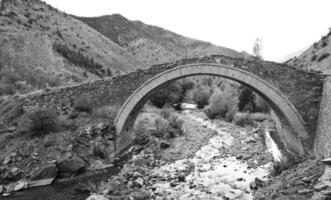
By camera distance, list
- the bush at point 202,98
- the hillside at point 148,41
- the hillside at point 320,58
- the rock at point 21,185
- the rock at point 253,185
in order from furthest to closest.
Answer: the hillside at point 148,41 < the bush at point 202,98 < the hillside at point 320,58 < the rock at point 21,185 < the rock at point 253,185

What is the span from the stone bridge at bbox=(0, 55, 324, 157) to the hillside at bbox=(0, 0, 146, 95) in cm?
602

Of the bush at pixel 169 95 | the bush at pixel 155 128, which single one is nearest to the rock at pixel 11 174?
the bush at pixel 155 128

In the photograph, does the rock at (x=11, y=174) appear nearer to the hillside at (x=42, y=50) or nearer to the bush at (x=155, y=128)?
the bush at (x=155, y=128)

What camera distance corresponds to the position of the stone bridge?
32.7 feet

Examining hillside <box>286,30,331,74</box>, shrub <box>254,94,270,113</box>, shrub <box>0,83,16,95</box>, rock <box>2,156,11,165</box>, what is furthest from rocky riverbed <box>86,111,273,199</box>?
shrub <box>0,83,16,95</box>

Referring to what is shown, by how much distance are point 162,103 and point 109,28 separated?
47.2m

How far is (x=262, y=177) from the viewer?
8812mm

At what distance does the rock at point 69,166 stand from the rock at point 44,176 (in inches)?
8.1

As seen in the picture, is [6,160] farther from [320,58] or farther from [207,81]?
[207,81]

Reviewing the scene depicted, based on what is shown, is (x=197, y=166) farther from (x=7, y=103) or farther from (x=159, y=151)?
(x=7, y=103)

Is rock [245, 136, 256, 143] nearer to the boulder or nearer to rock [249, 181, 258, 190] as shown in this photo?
rock [249, 181, 258, 190]

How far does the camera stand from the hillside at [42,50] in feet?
60.8

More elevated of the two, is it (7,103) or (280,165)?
(7,103)

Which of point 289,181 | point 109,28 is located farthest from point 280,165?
point 109,28
